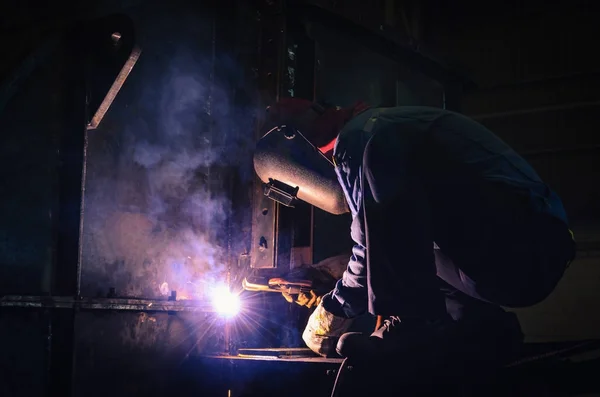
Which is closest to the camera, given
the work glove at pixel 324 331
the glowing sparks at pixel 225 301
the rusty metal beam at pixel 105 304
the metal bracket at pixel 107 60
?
the rusty metal beam at pixel 105 304

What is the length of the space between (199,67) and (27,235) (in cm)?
120

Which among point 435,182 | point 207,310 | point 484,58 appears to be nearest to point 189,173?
point 207,310

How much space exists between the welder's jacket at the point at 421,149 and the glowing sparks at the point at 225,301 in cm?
71

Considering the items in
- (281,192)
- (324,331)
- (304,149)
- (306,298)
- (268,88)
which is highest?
(268,88)

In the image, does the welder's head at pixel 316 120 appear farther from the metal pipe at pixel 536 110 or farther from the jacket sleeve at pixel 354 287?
the metal pipe at pixel 536 110

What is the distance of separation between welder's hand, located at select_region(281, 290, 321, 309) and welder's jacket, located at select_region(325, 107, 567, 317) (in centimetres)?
44

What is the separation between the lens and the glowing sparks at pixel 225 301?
2.84m

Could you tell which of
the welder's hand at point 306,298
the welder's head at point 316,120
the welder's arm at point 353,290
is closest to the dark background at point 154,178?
the welder's hand at point 306,298

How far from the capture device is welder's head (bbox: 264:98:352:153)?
254cm

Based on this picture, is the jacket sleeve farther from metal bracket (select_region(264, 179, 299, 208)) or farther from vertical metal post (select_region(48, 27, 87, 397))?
vertical metal post (select_region(48, 27, 87, 397))

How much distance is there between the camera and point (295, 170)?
2.62 meters

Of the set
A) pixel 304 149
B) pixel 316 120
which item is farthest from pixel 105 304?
pixel 316 120

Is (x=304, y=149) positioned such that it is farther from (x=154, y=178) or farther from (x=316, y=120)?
(x=154, y=178)

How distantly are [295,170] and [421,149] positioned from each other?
2.28 feet
